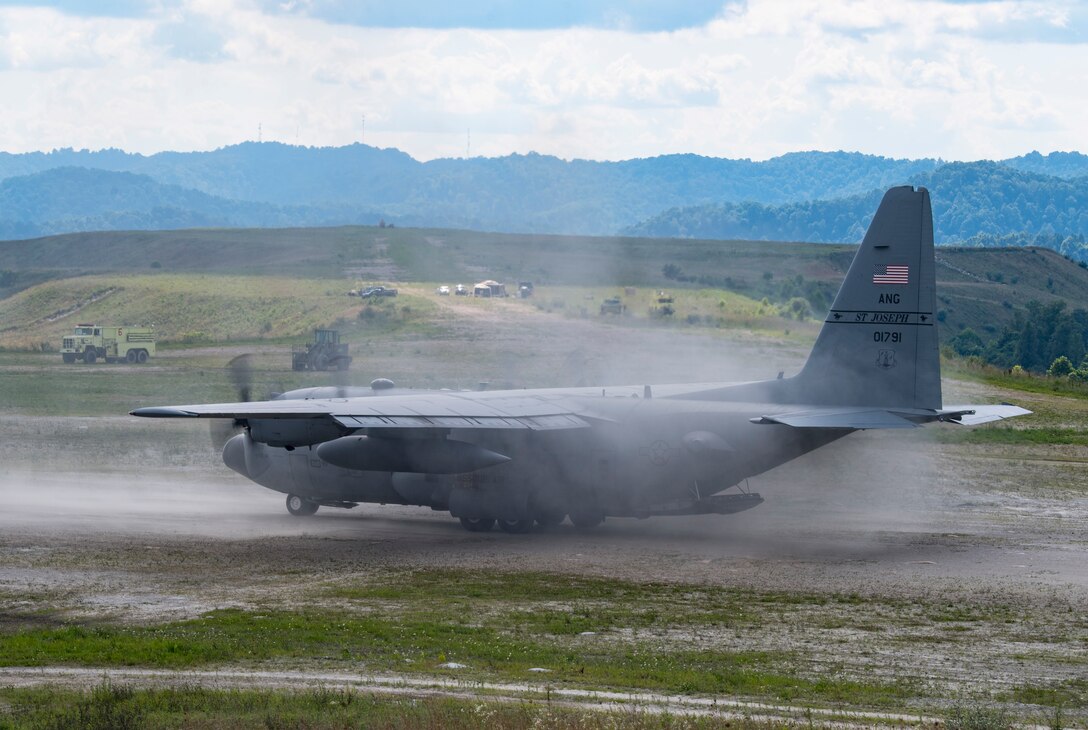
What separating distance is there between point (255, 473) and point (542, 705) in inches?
910

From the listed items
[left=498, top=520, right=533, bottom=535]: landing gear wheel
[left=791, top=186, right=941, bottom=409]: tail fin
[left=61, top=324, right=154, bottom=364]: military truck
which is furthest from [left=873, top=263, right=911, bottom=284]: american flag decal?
[left=61, top=324, right=154, bottom=364]: military truck

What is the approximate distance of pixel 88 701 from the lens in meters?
17.3

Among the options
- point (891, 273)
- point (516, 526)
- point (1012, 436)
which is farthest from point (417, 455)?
point (1012, 436)

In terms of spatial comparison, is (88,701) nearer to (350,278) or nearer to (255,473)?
(255,473)

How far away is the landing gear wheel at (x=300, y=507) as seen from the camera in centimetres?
3878

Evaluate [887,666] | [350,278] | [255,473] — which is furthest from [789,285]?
[887,666]

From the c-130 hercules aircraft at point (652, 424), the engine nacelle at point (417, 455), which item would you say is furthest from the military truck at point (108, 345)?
the engine nacelle at point (417, 455)

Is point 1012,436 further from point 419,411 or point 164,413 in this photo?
point 164,413

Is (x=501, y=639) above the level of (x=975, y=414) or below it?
below

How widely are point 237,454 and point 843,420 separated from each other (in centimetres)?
1851

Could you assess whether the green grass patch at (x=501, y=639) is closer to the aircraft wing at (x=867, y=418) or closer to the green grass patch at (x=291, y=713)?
the green grass patch at (x=291, y=713)

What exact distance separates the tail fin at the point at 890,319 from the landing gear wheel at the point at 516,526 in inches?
343

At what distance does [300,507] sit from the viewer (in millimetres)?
38906

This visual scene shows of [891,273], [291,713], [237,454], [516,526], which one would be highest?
[891,273]
